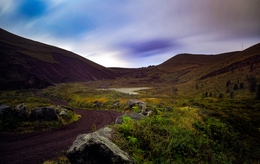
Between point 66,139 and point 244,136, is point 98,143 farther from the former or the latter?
point 244,136

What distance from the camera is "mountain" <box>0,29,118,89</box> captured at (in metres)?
78.2

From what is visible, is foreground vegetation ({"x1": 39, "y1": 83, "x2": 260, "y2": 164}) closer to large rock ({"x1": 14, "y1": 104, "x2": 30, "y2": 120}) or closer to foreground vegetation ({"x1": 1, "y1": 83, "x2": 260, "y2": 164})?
foreground vegetation ({"x1": 1, "y1": 83, "x2": 260, "y2": 164})

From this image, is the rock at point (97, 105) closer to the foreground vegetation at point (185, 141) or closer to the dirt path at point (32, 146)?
the dirt path at point (32, 146)

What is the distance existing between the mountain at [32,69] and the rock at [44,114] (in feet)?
204

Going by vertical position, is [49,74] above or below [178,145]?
above

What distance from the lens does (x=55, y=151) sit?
10422 millimetres

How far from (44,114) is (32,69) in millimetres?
98273

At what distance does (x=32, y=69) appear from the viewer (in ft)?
335

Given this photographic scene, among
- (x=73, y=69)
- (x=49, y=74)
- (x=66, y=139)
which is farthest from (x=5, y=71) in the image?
(x=66, y=139)

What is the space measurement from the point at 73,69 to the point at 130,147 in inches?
5977

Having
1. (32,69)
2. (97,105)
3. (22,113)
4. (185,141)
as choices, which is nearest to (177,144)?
(185,141)

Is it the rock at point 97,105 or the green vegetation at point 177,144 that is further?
the rock at point 97,105

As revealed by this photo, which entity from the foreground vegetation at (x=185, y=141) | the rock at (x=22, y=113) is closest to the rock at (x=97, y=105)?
the rock at (x=22, y=113)

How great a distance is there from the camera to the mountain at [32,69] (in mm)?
78188
